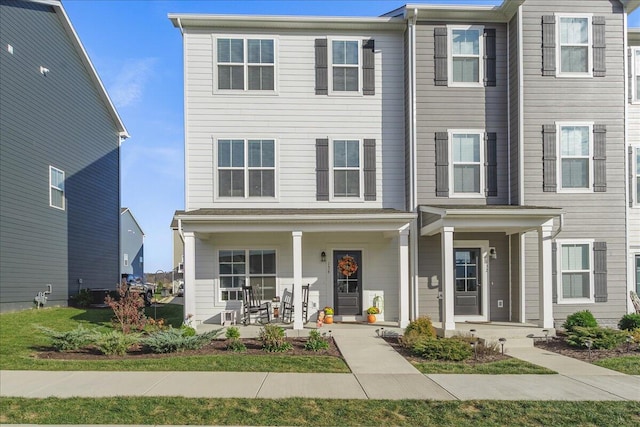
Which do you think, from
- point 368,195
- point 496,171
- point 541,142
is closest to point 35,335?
point 368,195

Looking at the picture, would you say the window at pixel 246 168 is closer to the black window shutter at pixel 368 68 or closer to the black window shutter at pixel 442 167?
the black window shutter at pixel 368 68

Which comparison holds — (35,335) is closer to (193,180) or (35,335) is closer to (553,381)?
(193,180)

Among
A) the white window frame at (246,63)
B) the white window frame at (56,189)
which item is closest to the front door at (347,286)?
the white window frame at (246,63)

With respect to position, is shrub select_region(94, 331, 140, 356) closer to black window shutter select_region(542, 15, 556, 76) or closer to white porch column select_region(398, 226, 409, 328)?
white porch column select_region(398, 226, 409, 328)

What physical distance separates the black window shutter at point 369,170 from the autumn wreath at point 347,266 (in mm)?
1708

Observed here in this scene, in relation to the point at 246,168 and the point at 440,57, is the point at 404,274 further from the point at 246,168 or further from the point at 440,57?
the point at 440,57

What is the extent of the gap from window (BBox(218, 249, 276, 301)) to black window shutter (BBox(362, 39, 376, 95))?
5040 mm

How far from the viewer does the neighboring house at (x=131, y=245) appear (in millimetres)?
31422

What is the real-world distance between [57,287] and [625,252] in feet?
55.5

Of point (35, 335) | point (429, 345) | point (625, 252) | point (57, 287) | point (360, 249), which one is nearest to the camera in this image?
point (429, 345)

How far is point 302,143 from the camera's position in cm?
1235

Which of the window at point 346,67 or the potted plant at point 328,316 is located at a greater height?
the window at point 346,67

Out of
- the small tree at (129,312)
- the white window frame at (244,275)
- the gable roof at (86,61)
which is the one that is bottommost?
the small tree at (129,312)

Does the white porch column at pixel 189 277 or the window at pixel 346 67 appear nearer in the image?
the white porch column at pixel 189 277
